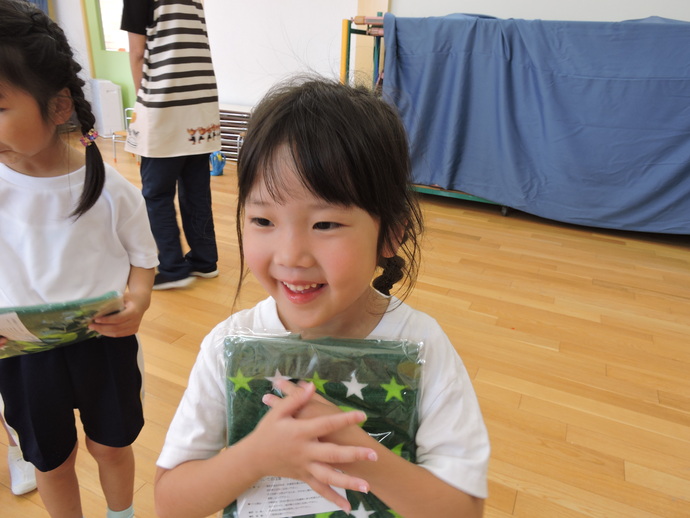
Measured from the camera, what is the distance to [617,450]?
1.29 m

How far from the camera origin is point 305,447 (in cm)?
42

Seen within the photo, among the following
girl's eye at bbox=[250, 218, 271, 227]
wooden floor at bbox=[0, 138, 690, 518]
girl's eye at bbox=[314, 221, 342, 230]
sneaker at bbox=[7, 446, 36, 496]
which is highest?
girl's eye at bbox=[314, 221, 342, 230]

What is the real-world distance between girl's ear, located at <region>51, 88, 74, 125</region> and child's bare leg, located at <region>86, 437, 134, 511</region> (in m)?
0.55

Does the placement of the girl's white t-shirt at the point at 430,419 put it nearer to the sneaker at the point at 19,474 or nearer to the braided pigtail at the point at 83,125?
the braided pigtail at the point at 83,125

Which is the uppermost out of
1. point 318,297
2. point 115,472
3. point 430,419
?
point 318,297

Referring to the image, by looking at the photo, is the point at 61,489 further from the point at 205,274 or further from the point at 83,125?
the point at 205,274

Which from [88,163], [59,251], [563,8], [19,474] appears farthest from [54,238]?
[563,8]

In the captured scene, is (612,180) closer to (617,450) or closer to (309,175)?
(617,450)

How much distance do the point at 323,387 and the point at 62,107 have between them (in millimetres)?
582

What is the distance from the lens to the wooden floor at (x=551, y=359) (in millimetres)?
1154

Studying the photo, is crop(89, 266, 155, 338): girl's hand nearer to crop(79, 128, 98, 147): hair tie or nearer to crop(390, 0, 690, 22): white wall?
crop(79, 128, 98, 147): hair tie

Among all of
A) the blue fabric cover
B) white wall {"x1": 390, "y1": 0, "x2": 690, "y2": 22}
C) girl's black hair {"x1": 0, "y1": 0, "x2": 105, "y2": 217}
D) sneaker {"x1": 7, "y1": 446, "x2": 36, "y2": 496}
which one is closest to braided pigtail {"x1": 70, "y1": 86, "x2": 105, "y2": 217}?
girl's black hair {"x1": 0, "y1": 0, "x2": 105, "y2": 217}

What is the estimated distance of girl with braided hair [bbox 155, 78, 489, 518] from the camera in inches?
17.9

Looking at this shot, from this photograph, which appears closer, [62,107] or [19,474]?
[62,107]
